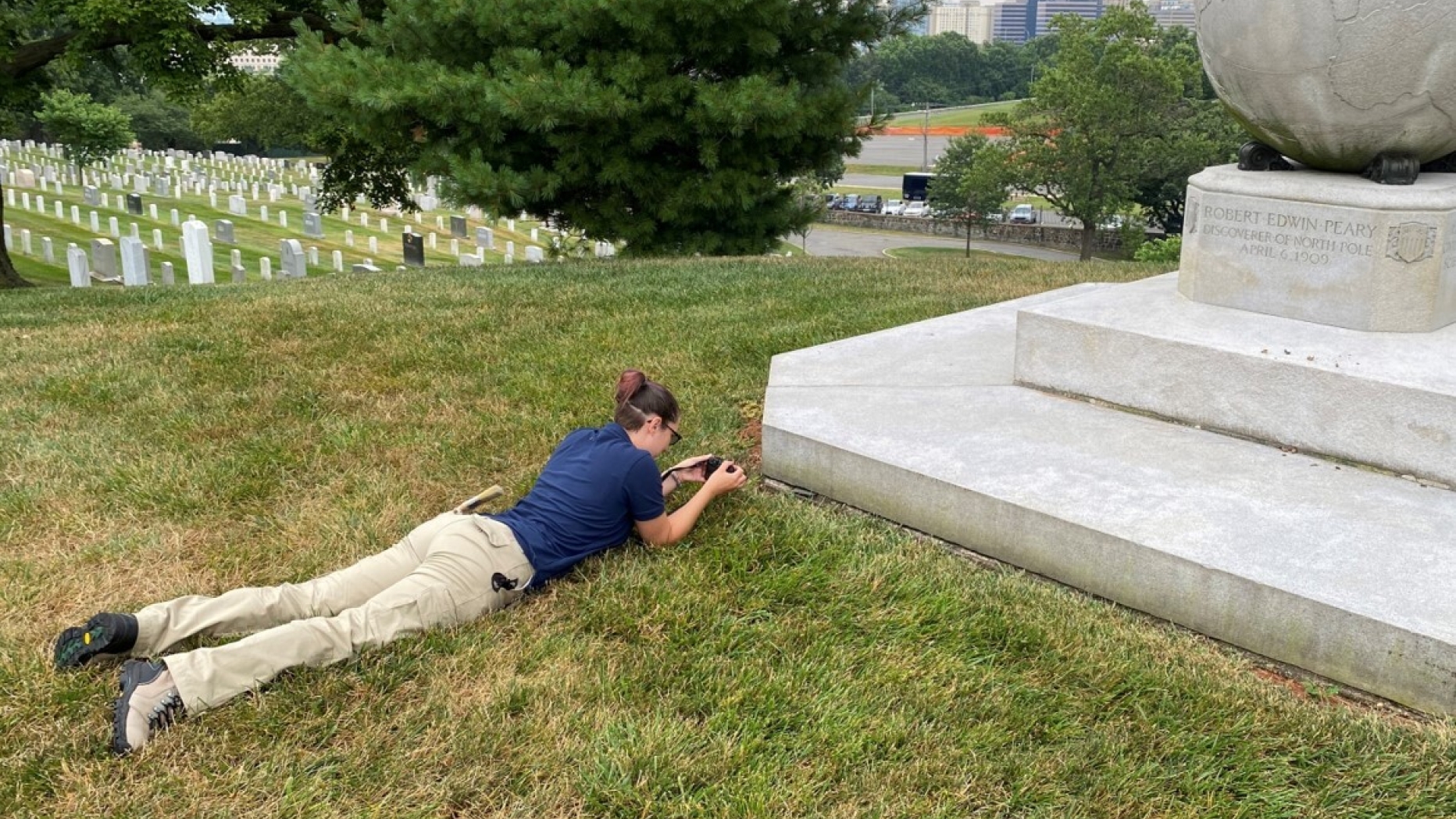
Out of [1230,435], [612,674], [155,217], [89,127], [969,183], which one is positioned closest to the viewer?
[612,674]

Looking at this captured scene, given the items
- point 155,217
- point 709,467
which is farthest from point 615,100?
point 155,217

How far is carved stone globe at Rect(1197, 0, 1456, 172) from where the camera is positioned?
4.71 metres

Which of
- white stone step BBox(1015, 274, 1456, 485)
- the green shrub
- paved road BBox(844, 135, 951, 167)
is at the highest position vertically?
paved road BBox(844, 135, 951, 167)

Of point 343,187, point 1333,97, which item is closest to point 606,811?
point 1333,97

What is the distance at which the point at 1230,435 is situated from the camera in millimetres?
4805

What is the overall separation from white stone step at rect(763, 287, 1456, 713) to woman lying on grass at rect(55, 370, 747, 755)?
2.25 feet

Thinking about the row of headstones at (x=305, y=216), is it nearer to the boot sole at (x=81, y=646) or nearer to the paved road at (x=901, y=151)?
the boot sole at (x=81, y=646)

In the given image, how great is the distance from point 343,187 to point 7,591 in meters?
15.3

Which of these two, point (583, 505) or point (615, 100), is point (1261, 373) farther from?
point (615, 100)

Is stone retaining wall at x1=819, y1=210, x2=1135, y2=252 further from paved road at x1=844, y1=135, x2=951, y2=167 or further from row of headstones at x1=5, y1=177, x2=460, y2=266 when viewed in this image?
row of headstones at x1=5, y1=177, x2=460, y2=266

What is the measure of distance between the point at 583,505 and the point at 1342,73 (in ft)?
12.2

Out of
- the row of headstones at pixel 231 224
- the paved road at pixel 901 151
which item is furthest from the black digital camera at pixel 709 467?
the paved road at pixel 901 151

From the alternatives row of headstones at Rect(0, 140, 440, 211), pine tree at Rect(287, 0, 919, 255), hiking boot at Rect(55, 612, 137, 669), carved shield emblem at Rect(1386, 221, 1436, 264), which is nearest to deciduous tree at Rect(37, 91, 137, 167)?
row of headstones at Rect(0, 140, 440, 211)

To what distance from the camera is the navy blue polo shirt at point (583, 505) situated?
3855 mm
